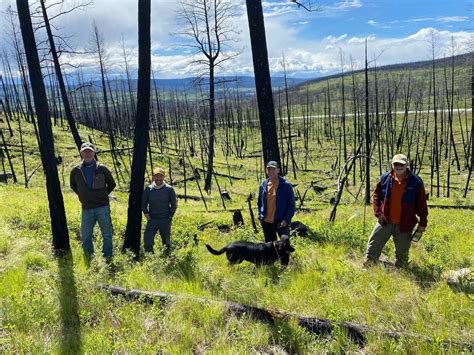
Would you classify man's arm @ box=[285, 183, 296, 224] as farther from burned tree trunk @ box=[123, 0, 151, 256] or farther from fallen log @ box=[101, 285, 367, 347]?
burned tree trunk @ box=[123, 0, 151, 256]

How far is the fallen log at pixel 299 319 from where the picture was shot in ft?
11.5

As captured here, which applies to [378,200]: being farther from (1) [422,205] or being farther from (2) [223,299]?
(2) [223,299]

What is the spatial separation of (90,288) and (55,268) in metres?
1.42

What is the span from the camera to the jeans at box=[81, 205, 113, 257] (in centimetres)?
655

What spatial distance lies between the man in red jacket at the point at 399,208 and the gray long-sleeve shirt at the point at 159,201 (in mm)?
3594

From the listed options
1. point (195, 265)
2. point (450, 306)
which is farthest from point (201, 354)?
→ point (450, 306)

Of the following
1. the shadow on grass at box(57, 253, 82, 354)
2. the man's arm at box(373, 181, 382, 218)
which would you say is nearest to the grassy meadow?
the shadow on grass at box(57, 253, 82, 354)

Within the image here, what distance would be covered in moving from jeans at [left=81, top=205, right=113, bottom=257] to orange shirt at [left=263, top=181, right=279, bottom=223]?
282cm

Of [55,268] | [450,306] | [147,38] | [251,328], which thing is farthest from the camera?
[147,38]

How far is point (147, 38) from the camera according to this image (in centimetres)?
690

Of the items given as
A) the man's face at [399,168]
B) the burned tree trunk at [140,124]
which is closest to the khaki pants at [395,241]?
the man's face at [399,168]

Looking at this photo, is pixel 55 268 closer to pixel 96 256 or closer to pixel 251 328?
pixel 96 256

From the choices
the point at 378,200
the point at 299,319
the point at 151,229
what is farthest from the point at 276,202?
the point at 299,319

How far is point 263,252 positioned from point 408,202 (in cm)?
229
